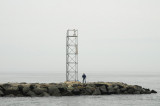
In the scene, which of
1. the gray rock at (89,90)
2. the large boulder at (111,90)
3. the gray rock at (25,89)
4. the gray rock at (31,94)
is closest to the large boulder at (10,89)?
the gray rock at (25,89)

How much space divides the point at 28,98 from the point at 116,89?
11849mm

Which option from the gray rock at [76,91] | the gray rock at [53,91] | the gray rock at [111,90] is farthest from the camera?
the gray rock at [111,90]

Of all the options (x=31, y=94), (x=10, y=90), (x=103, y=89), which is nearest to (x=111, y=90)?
(x=103, y=89)

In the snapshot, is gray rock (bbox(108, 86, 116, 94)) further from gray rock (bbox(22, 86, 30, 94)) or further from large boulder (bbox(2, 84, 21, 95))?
large boulder (bbox(2, 84, 21, 95))

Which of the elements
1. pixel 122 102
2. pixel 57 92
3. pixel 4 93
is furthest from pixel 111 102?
pixel 4 93

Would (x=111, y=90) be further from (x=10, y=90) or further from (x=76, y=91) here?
(x=10, y=90)

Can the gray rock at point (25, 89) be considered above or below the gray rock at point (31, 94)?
above

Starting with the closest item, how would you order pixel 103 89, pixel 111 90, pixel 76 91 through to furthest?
pixel 76 91
pixel 103 89
pixel 111 90

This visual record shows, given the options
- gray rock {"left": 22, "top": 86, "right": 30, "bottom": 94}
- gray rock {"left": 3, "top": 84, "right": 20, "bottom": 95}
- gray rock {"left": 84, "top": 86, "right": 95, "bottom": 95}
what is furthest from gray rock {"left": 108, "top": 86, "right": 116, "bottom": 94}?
gray rock {"left": 3, "top": 84, "right": 20, "bottom": 95}

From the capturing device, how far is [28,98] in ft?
117

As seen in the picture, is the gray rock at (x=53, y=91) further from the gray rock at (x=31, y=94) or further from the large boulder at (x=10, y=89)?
the large boulder at (x=10, y=89)

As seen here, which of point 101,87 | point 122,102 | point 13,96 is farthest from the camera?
point 101,87

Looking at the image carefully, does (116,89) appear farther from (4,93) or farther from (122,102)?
(4,93)

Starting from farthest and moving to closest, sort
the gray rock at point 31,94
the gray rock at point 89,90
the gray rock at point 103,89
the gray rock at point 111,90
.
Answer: the gray rock at point 111,90 → the gray rock at point 103,89 → the gray rock at point 89,90 → the gray rock at point 31,94
